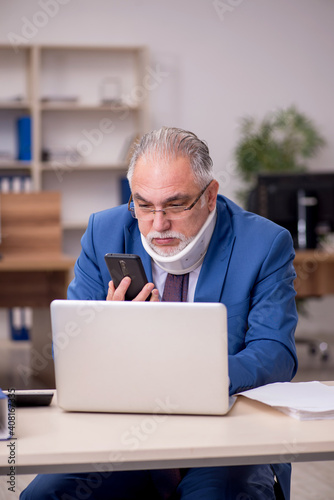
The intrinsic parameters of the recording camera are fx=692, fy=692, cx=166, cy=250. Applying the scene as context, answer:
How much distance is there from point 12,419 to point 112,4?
5344mm

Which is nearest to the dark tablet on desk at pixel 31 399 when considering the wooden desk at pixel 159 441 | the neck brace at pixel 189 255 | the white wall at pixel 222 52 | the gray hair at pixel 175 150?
the wooden desk at pixel 159 441

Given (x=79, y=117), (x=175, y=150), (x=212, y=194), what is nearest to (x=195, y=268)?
(x=212, y=194)

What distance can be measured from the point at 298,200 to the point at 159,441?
127 inches

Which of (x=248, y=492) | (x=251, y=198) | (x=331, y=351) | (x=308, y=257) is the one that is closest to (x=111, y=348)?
(x=248, y=492)

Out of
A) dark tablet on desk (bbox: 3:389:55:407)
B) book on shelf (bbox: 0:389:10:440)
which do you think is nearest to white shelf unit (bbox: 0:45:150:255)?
dark tablet on desk (bbox: 3:389:55:407)

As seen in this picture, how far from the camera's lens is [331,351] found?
18.1 feet

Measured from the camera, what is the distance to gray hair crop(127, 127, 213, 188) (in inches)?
62.9

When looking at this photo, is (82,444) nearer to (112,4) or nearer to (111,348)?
(111,348)

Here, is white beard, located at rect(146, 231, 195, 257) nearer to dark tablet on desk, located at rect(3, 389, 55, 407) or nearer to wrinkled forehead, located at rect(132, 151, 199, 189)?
wrinkled forehead, located at rect(132, 151, 199, 189)

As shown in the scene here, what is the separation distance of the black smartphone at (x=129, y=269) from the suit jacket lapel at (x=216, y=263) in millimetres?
163

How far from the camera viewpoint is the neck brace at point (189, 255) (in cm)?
162

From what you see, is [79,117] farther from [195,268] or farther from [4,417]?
[4,417]

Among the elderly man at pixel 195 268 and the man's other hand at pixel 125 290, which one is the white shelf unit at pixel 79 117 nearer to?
the elderly man at pixel 195 268

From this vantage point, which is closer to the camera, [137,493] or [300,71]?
[137,493]
